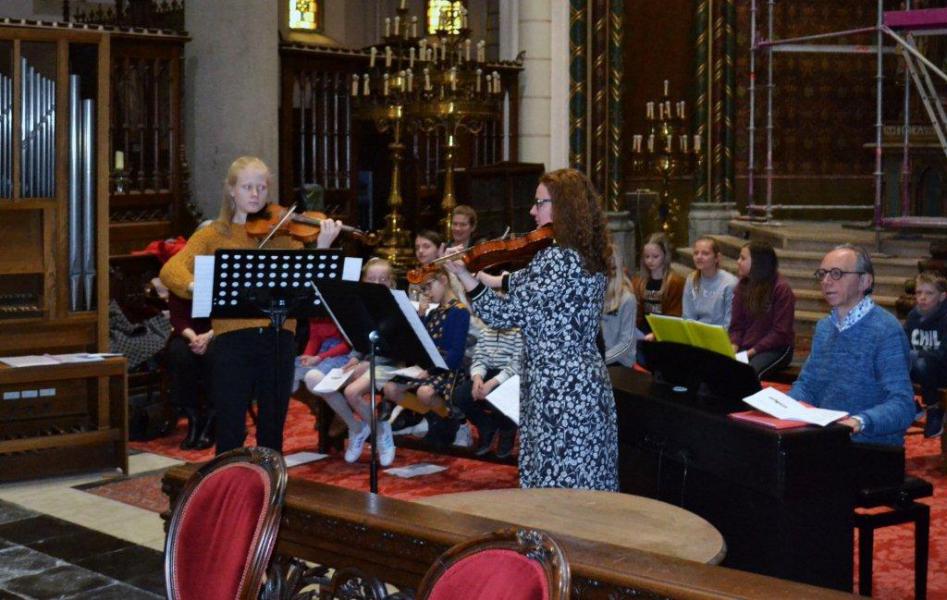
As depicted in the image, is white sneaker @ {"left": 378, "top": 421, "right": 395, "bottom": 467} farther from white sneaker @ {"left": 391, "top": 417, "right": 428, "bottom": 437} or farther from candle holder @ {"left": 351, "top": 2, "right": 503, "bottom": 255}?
candle holder @ {"left": 351, "top": 2, "right": 503, "bottom": 255}

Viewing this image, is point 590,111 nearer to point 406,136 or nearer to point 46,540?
point 406,136

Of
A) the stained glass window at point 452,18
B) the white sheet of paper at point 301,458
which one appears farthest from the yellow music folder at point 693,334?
the stained glass window at point 452,18

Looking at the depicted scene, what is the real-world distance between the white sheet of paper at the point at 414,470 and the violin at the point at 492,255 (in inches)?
89.8

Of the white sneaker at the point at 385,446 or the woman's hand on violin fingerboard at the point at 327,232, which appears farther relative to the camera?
the white sneaker at the point at 385,446

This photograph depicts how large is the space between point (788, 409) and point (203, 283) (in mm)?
2150

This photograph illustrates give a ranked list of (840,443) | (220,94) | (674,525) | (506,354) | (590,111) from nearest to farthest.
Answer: (674,525) < (840,443) < (506,354) < (220,94) < (590,111)

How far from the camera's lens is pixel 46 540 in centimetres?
589

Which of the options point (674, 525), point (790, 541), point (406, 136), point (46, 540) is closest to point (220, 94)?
point (406, 136)

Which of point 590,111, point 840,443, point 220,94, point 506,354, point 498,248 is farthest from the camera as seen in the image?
point 590,111

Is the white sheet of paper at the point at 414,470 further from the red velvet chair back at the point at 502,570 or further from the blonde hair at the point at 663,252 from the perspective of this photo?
the red velvet chair back at the point at 502,570

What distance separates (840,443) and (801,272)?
7.00m

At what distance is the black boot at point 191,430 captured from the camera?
7.82m

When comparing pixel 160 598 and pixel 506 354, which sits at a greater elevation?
pixel 506 354

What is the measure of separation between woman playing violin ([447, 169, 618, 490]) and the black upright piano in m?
0.30
